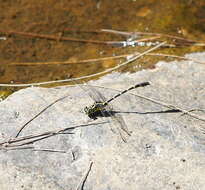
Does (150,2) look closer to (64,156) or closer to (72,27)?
(72,27)

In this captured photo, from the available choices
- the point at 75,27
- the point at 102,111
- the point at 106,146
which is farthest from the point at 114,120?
the point at 75,27

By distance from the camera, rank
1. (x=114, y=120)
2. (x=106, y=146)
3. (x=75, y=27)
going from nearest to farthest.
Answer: (x=106, y=146)
(x=114, y=120)
(x=75, y=27)

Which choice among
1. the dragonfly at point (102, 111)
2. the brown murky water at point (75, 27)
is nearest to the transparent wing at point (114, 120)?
the dragonfly at point (102, 111)

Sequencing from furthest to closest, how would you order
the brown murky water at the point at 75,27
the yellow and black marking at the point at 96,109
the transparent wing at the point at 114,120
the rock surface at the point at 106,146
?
1. the brown murky water at the point at 75,27
2. the yellow and black marking at the point at 96,109
3. the transparent wing at the point at 114,120
4. the rock surface at the point at 106,146

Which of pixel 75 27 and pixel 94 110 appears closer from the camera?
pixel 94 110

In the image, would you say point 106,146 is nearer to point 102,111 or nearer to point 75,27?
point 102,111

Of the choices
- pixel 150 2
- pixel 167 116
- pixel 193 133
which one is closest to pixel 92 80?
pixel 167 116

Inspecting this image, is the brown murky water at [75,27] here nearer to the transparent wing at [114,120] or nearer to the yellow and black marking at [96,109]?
the transparent wing at [114,120]
